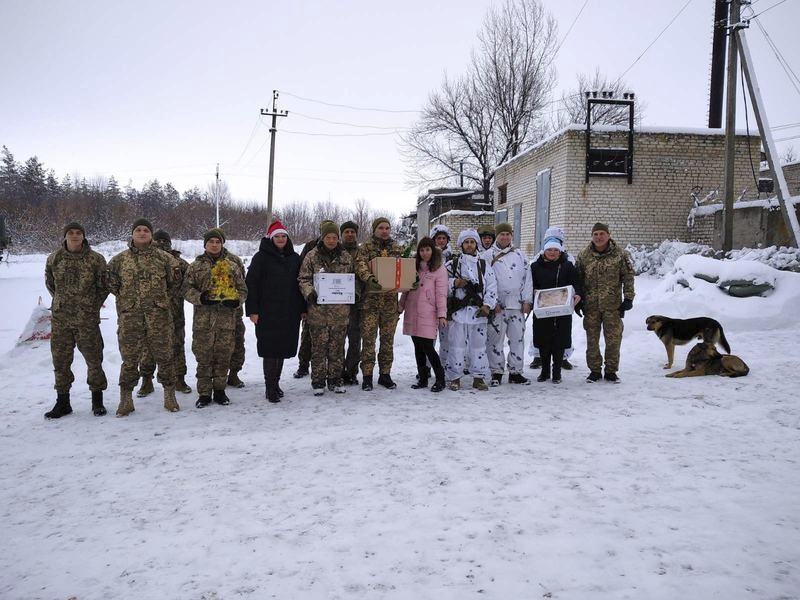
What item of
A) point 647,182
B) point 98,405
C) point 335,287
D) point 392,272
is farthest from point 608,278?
point 647,182

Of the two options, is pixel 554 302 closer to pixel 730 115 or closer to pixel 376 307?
pixel 376 307

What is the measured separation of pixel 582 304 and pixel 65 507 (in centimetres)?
546

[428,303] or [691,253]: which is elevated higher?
[691,253]

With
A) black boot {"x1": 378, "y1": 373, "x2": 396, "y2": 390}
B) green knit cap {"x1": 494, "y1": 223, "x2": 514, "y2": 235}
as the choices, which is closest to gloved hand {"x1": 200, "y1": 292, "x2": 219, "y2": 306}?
black boot {"x1": 378, "y1": 373, "x2": 396, "y2": 390}

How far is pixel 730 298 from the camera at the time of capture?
8859mm

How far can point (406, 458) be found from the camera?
12.5 ft

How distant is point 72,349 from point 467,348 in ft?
13.6

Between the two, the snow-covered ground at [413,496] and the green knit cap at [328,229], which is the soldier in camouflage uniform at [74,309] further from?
the green knit cap at [328,229]

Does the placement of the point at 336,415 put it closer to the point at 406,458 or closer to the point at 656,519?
the point at 406,458

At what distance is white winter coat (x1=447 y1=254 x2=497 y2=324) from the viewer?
19.3 ft

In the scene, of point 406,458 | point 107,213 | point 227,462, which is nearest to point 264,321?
point 227,462

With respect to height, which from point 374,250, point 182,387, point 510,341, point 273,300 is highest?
point 374,250

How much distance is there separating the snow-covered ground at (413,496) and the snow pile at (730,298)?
3.19 meters

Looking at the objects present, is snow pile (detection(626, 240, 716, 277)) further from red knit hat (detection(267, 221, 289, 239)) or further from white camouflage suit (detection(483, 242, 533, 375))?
red knit hat (detection(267, 221, 289, 239))
